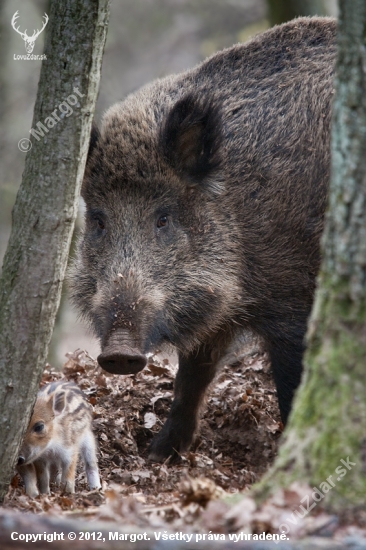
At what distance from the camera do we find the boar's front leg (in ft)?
22.3

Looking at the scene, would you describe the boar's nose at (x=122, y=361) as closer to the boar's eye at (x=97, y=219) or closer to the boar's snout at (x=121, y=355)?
the boar's snout at (x=121, y=355)

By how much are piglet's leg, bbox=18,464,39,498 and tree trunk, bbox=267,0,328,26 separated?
7.69 metres

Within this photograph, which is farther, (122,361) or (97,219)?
(97,219)

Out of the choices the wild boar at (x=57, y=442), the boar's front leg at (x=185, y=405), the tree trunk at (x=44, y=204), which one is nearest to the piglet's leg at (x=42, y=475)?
the wild boar at (x=57, y=442)

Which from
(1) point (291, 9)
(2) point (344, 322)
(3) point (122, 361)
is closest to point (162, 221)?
(3) point (122, 361)

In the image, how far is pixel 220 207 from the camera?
21.1ft

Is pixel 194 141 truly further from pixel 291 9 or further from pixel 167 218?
pixel 291 9

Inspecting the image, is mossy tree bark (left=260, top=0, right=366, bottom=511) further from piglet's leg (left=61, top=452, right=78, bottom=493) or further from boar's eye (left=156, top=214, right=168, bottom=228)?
boar's eye (left=156, top=214, right=168, bottom=228)

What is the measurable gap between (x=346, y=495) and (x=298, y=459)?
26 cm

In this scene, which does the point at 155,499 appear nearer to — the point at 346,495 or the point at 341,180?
the point at 346,495

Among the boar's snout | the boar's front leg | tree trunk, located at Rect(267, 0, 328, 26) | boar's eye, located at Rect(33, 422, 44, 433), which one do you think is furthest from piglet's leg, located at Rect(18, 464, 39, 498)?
tree trunk, located at Rect(267, 0, 328, 26)

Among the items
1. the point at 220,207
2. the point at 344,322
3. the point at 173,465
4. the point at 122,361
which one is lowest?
the point at 173,465

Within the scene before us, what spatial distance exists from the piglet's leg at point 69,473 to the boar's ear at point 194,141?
8.30 ft

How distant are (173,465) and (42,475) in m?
1.46
